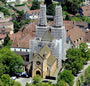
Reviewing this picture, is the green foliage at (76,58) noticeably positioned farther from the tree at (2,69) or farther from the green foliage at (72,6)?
the green foliage at (72,6)

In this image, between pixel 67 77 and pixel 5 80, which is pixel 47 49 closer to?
pixel 67 77

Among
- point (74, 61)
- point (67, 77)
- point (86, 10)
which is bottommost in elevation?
point (67, 77)

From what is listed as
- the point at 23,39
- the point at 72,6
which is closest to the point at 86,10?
the point at 72,6

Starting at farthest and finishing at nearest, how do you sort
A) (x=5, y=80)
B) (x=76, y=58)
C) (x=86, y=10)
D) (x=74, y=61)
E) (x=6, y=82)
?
(x=86, y=10) → (x=76, y=58) → (x=74, y=61) → (x=5, y=80) → (x=6, y=82)

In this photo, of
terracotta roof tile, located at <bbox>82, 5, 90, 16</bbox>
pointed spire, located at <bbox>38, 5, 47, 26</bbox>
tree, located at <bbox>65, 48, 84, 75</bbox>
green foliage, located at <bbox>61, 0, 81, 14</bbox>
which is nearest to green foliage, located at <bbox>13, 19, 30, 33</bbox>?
green foliage, located at <bbox>61, 0, 81, 14</bbox>

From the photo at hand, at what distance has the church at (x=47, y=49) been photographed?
6191 cm

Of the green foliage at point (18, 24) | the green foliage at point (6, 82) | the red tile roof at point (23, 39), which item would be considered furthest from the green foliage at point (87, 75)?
the green foliage at point (18, 24)

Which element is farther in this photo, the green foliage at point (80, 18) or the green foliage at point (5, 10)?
the green foliage at point (5, 10)

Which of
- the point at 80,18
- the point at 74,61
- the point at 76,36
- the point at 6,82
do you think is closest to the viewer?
the point at 6,82

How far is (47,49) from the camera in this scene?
65188 mm

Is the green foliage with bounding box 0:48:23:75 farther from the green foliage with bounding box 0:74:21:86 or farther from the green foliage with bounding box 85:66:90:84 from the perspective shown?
the green foliage with bounding box 85:66:90:84

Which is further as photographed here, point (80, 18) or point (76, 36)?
point (80, 18)

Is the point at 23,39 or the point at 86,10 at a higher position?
the point at 86,10

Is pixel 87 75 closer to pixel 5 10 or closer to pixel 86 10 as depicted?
pixel 86 10
